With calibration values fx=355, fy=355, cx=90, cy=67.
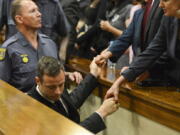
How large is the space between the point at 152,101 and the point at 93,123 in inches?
11.2

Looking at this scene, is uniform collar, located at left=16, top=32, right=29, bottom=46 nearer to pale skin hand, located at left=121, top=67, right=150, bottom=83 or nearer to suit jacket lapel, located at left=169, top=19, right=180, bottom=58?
pale skin hand, located at left=121, top=67, right=150, bottom=83

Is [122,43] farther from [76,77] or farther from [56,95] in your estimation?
[56,95]

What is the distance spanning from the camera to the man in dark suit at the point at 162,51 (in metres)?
1.60

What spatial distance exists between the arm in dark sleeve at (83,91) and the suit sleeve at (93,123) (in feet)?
0.94

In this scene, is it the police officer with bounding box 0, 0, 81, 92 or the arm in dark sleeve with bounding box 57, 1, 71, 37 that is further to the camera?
the arm in dark sleeve with bounding box 57, 1, 71, 37

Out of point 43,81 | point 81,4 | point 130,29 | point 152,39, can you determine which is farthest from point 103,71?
point 81,4

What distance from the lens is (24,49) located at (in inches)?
80.2

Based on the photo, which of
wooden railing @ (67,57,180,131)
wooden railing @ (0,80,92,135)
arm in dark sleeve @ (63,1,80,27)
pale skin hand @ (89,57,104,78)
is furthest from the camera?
arm in dark sleeve @ (63,1,80,27)

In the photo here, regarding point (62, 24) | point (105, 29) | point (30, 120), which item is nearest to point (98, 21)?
point (105, 29)

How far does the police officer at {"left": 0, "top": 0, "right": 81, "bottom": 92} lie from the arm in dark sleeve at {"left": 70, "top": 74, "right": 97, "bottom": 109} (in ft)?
0.71

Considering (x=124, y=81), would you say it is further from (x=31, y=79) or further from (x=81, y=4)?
(x=81, y=4)

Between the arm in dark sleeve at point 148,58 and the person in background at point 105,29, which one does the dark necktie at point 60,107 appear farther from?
the person in background at point 105,29

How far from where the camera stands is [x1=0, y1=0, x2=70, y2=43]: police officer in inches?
95.7

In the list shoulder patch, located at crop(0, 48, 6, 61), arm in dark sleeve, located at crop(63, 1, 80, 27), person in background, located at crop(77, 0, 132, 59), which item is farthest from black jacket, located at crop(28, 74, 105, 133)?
arm in dark sleeve, located at crop(63, 1, 80, 27)
